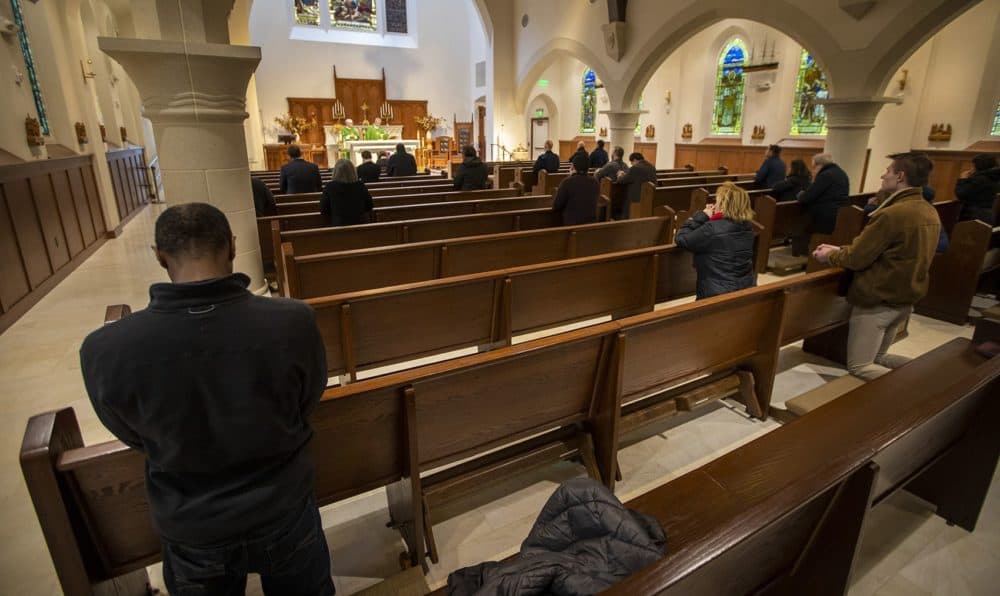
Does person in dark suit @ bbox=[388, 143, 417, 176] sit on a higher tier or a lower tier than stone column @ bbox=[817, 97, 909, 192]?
lower

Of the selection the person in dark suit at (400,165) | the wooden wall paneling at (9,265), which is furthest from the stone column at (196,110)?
the person in dark suit at (400,165)

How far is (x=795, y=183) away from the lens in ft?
21.7

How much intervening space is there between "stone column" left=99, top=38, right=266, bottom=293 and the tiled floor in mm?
1658

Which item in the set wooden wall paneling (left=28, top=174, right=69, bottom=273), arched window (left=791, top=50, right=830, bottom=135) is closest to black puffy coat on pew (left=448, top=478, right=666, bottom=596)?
wooden wall paneling (left=28, top=174, right=69, bottom=273)

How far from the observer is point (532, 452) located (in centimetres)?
234

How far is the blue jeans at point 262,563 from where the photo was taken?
49.0 inches

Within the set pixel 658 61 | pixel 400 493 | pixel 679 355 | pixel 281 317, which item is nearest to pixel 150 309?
pixel 281 317

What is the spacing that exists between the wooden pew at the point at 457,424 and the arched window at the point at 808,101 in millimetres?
10439

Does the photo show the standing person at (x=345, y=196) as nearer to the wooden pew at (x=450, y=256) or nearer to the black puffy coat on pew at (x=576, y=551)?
the wooden pew at (x=450, y=256)

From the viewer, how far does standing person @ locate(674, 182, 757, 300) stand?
130 inches

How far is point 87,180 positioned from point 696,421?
858cm

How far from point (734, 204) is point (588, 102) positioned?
601 inches

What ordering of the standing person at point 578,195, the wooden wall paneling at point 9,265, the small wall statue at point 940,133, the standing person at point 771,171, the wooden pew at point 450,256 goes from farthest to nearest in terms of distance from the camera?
the small wall statue at point 940,133 → the standing person at point 771,171 → the standing person at point 578,195 → the wooden wall paneling at point 9,265 → the wooden pew at point 450,256

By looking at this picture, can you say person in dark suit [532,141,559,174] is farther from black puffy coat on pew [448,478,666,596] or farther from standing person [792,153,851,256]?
black puffy coat on pew [448,478,666,596]
